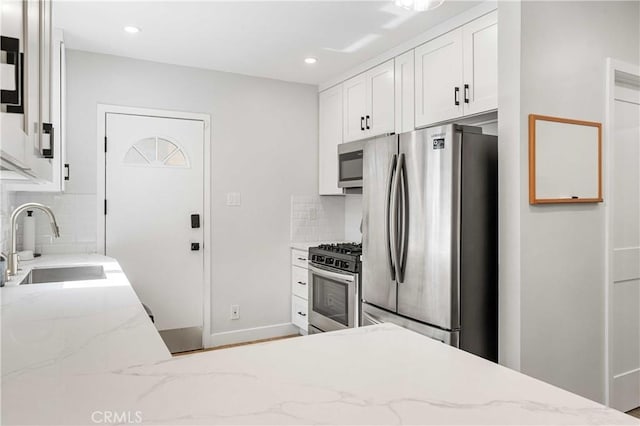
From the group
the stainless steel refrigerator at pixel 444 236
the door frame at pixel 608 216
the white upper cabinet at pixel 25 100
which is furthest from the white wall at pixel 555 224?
the white upper cabinet at pixel 25 100

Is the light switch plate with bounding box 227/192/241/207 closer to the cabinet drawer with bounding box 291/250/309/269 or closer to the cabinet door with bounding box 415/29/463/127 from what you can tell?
the cabinet drawer with bounding box 291/250/309/269

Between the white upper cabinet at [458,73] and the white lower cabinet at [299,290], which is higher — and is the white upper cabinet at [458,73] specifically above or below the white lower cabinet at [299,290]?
above

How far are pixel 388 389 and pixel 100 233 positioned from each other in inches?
128

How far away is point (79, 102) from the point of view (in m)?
3.35

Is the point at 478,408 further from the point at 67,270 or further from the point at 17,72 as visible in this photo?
the point at 67,270

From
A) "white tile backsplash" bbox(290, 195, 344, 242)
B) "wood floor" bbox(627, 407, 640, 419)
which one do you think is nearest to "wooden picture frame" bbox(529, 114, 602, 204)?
"wood floor" bbox(627, 407, 640, 419)

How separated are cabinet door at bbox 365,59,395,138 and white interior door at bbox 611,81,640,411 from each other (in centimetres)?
148

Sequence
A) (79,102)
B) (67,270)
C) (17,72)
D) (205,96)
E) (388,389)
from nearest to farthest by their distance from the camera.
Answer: (17,72) < (388,389) < (67,270) < (79,102) < (205,96)

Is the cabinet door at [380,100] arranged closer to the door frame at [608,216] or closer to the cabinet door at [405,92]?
the cabinet door at [405,92]

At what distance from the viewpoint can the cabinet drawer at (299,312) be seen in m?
3.94

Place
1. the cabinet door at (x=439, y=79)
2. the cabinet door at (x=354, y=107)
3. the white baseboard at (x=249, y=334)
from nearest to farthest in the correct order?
1. the cabinet door at (x=439, y=79)
2. the cabinet door at (x=354, y=107)
3. the white baseboard at (x=249, y=334)

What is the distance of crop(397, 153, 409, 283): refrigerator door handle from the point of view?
2.46 metres

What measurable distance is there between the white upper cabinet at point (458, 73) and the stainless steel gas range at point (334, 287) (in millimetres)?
1155

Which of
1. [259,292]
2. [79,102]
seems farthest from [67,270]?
[259,292]
